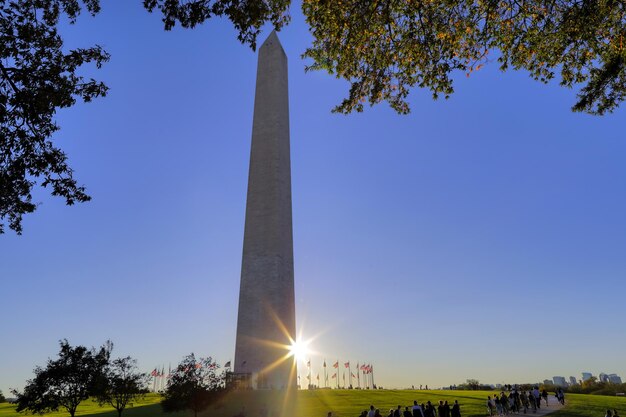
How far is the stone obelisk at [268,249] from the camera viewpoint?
3075 centimetres

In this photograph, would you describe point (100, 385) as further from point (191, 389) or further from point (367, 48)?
point (367, 48)

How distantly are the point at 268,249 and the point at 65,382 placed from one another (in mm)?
14578

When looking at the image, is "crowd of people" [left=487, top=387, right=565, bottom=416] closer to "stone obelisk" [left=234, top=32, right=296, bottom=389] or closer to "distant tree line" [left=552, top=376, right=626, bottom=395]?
"stone obelisk" [left=234, top=32, right=296, bottom=389]

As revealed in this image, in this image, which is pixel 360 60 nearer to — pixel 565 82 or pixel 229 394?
pixel 565 82

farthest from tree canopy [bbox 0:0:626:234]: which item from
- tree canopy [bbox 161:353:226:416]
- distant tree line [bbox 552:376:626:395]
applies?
distant tree line [bbox 552:376:626:395]

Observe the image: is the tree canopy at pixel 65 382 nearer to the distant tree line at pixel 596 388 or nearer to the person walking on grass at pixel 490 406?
the person walking on grass at pixel 490 406

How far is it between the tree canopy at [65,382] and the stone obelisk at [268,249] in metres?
9.06

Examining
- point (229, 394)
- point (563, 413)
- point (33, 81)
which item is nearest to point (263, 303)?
point (229, 394)

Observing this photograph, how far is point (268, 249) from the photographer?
107 feet

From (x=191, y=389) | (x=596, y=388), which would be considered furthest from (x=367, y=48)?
(x=596, y=388)

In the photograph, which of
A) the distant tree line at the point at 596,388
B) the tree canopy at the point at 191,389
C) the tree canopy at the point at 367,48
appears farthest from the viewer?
the distant tree line at the point at 596,388

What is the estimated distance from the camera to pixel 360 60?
Answer: 13.5m

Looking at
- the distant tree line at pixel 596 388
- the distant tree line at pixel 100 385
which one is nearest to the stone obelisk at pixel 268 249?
the distant tree line at pixel 100 385

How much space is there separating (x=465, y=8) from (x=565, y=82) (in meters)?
3.88
